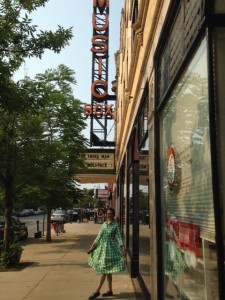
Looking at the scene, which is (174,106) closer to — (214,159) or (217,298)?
(214,159)

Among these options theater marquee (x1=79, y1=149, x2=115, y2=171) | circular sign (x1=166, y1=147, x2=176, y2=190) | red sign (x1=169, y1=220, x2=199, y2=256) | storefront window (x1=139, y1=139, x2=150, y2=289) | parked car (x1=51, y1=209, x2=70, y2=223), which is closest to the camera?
red sign (x1=169, y1=220, x2=199, y2=256)

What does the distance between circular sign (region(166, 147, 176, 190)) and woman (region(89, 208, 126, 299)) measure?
3.49 m

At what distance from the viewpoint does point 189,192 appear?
142 inches

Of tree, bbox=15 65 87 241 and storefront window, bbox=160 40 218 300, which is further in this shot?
tree, bbox=15 65 87 241

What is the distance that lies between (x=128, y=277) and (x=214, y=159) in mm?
7769

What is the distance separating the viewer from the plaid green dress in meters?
7.57

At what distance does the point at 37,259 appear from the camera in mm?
13578

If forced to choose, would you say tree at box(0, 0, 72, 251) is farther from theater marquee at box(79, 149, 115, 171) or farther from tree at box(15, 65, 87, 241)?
theater marquee at box(79, 149, 115, 171)

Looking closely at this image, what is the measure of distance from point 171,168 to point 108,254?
12.4 feet

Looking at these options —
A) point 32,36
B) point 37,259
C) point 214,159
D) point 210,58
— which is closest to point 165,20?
point 210,58

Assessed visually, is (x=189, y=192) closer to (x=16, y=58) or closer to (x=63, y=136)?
Result: (x=16, y=58)

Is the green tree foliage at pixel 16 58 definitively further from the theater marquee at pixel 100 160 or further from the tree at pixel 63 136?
the theater marquee at pixel 100 160

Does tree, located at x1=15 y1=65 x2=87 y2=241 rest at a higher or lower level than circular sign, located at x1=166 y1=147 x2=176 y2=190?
higher

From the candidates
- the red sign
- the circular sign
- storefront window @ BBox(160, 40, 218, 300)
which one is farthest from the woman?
the red sign
